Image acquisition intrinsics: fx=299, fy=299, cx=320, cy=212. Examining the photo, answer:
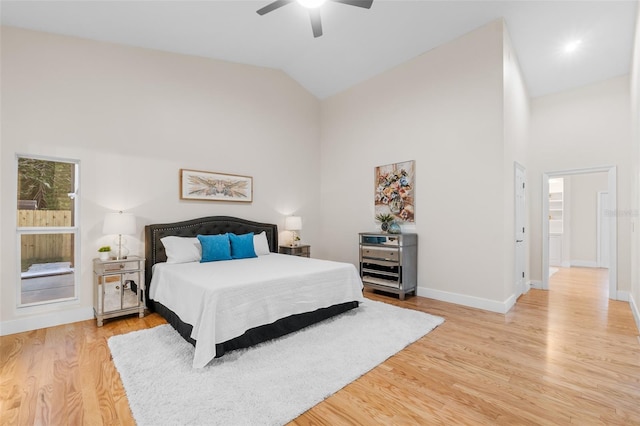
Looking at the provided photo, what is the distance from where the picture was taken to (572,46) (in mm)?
4152

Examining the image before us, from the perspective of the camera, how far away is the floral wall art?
4816mm

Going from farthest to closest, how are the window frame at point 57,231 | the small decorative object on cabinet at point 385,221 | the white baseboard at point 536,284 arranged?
the white baseboard at point 536,284, the small decorative object on cabinet at point 385,221, the window frame at point 57,231

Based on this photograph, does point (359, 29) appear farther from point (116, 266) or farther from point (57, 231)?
point (57, 231)

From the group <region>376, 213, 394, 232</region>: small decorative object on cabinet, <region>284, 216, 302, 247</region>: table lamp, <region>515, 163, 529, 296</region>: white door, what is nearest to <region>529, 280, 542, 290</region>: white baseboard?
<region>515, 163, 529, 296</region>: white door

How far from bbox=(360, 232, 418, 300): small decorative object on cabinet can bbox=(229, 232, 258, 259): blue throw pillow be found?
6.08 feet

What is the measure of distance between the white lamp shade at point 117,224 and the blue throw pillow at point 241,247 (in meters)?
1.28

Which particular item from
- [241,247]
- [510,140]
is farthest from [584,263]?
[241,247]

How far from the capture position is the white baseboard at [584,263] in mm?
7352

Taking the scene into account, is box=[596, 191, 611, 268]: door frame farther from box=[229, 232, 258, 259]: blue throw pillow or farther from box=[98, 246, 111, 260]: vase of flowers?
box=[98, 246, 111, 260]: vase of flowers

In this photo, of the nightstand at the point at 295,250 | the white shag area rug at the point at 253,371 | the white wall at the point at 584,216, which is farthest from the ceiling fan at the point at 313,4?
the white wall at the point at 584,216

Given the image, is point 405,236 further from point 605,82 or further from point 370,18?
point 605,82

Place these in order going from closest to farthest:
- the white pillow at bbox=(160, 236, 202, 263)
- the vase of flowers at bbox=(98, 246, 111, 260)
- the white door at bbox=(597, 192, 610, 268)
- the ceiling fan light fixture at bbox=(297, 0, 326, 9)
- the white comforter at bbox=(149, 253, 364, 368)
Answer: the white comforter at bbox=(149, 253, 364, 368) → the ceiling fan light fixture at bbox=(297, 0, 326, 9) → the vase of flowers at bbox=(98, 246, 111, 260) → the white pillow at bbox=(160, 236, 202, 263) → the white door at bbox=(597, 192, 610, 268)

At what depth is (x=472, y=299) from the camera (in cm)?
408

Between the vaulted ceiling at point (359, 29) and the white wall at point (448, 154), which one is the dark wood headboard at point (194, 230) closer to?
the white wall at point (448, 154)
